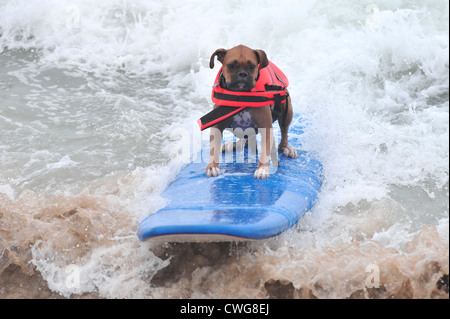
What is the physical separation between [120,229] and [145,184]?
897 mm

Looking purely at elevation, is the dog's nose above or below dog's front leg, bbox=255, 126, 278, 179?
above

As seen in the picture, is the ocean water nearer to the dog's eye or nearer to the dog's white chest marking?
→ the dog's white chest marking

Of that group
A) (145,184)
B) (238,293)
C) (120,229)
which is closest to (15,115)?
(145,184)

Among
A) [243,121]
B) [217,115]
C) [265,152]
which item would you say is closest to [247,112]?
[243,121]

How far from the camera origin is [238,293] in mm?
2799

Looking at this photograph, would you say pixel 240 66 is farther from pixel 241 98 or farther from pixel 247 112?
pixel 247 112

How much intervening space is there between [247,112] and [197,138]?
1.99 m

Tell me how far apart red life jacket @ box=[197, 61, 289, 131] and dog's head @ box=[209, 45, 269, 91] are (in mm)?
66

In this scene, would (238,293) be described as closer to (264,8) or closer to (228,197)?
(228,197)

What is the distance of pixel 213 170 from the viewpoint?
371 cm

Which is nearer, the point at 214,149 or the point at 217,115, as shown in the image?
the point at 217,115

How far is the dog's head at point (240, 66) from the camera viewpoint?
10.8ft

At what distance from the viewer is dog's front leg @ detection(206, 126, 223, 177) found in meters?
3.59

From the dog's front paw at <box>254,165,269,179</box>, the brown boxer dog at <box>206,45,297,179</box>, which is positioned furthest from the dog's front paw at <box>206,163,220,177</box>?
the dog's front paw at <box>254,165,269,179</box>
